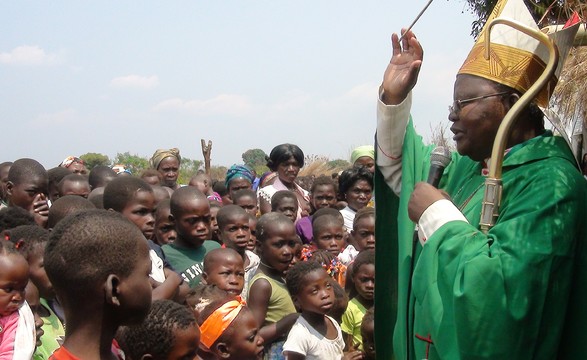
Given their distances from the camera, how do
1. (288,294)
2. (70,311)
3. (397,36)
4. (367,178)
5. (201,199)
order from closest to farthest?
(70,311), (397,36), (288,294), (201,199), (367,178)

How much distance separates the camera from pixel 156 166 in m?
9.50

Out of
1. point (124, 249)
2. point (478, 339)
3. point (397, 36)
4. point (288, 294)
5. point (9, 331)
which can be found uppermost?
point (397, 36)

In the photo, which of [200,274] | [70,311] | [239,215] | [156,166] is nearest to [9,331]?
[70,311]

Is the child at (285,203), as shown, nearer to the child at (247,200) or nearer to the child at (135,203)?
the child at (247,200)

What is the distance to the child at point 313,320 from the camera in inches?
198

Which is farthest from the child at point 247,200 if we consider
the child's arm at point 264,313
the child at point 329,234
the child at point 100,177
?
the child's arm at point 264,313

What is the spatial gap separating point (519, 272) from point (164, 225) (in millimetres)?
4005

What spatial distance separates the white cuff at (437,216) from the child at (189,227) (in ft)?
9.64

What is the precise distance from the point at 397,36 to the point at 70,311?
6.24ft

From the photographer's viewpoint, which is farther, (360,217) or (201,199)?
(360,217)

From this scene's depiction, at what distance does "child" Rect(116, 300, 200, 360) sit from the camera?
331 cm

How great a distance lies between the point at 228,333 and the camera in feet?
13.5

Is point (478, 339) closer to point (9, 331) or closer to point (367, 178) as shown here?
point (9, 331)

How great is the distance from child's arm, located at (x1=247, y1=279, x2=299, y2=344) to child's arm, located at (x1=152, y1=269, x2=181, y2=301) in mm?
620
